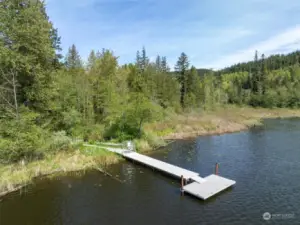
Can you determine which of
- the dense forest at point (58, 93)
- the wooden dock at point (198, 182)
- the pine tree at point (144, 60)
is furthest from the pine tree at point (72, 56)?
the wooden dock at point (198, 182)

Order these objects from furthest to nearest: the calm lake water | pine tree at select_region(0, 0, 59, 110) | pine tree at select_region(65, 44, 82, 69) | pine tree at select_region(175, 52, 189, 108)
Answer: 1. pine tree at select_region(175, 52, 189, 108)
2. pine tree at select_region(65, 44, 82, 69)
3. pine tree at select_region(0, 0, 59, 110)
4. the calm lake water

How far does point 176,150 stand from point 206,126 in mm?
12763

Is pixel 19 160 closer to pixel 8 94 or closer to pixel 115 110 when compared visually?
pixel 8 94

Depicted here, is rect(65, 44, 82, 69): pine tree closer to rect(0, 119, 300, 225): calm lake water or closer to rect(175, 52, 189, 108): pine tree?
rect(175, 52, 189, 108): pine tree

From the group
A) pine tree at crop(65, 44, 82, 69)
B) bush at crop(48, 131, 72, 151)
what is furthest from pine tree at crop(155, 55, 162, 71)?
bush at crop(48, 131, 72, 151)

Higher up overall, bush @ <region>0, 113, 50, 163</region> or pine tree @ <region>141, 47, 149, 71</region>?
pine tree @ <region>141, 47, 149, 71</region>

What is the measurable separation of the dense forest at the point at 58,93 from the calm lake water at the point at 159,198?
4010 mm

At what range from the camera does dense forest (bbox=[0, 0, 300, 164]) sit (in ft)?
50.8

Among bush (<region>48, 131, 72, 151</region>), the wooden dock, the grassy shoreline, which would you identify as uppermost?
bush (<region>48, 131, 72, 151</region>)

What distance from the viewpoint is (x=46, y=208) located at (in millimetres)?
12242

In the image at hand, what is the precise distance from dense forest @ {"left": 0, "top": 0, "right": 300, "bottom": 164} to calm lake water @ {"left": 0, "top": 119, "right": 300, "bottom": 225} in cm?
401

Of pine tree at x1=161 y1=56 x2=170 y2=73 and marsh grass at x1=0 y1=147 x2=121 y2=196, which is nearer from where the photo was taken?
marsh grass at x1=0 y1=147 x2=121 y2=196

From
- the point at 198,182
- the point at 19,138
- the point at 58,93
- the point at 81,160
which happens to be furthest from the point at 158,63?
the point at 198,182

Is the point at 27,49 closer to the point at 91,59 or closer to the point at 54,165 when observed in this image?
the point at 54,165
